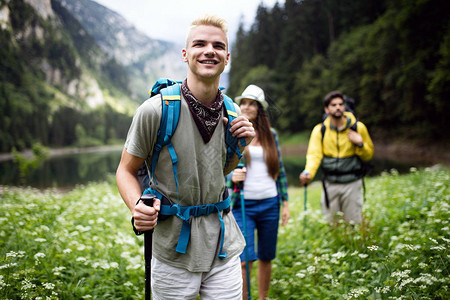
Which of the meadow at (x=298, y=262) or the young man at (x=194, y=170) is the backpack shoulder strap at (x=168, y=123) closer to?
the young man at (x=194, y=170)

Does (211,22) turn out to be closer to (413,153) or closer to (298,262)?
(298,262)

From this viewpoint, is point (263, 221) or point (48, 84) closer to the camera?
point (263, 221)

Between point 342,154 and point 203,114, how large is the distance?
12.0 ft

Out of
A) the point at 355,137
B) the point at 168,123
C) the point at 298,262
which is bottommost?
the point at 298,262

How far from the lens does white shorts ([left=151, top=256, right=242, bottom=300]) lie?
1881mm

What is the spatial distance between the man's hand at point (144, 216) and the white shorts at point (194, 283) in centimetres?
45

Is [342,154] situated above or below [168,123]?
below

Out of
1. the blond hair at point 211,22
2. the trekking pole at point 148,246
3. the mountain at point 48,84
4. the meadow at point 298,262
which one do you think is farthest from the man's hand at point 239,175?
the mountain at point 48,84

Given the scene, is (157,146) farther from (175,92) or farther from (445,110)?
(445,110)

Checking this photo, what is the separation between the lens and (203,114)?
194 centimetres

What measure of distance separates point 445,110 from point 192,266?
1018 inches

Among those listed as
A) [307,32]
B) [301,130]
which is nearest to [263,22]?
[307,32]

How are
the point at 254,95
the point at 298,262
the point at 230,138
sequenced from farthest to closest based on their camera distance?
the point at 298,262 < the point at 254,95 < the point at 230,138

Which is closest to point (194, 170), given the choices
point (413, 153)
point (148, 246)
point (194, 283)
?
point (148, 246)
